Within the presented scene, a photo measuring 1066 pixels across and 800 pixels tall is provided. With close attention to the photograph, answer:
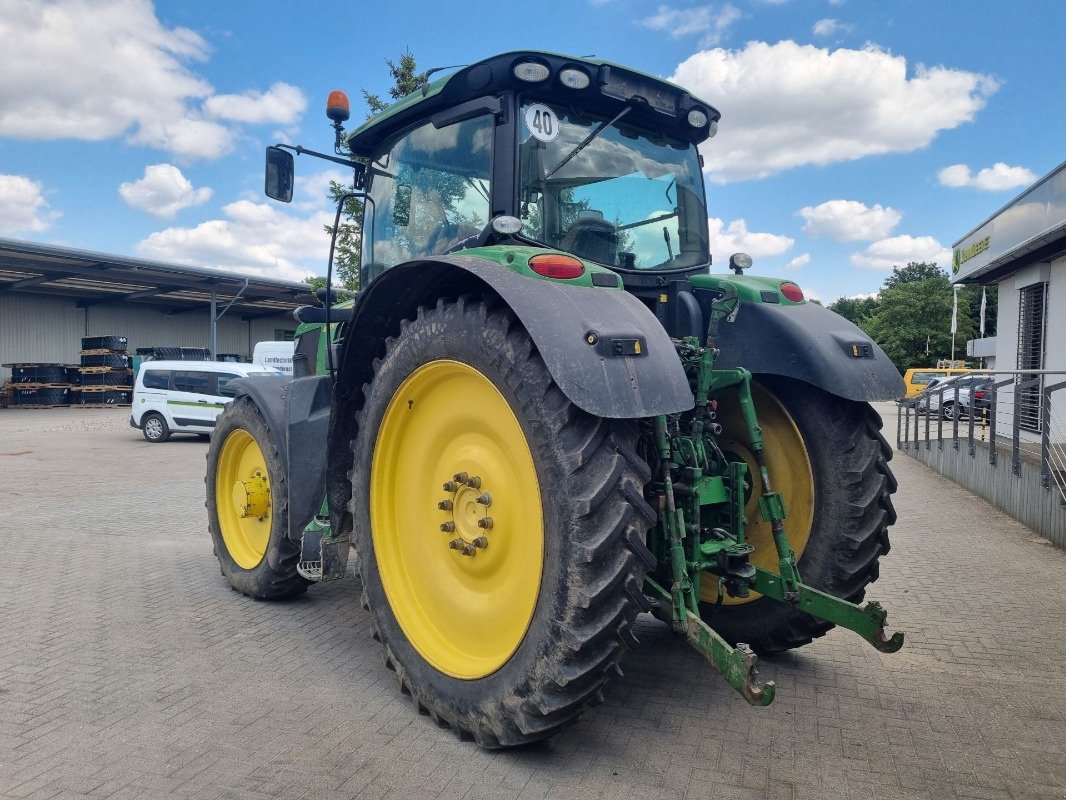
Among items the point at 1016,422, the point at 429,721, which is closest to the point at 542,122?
the point at 429,721

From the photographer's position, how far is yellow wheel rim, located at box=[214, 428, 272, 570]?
497cm

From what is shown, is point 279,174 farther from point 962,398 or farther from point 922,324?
point 922,324

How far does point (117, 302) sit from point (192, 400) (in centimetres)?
2044

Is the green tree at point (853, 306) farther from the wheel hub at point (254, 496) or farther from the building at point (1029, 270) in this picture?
the wheel hub at point (254, 496)

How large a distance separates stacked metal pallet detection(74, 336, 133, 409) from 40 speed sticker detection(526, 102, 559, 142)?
28.8 meters

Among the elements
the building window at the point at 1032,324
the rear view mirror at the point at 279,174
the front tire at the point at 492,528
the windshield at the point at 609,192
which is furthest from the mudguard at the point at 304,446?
the building window at the point at 1032,324

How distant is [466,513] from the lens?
318 cm

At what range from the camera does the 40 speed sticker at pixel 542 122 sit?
3.56 m

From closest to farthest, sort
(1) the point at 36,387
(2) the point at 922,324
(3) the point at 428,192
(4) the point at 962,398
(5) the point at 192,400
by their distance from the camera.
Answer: (3) the point at 428,192
(4) the point at 962,398
(5) the point at 192,400
(1) the point at 36,387
(2) the point at 922,324

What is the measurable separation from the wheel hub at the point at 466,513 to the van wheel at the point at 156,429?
1601cm

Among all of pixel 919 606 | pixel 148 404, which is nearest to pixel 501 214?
pixel 919 606

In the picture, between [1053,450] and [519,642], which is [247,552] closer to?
[519,642]

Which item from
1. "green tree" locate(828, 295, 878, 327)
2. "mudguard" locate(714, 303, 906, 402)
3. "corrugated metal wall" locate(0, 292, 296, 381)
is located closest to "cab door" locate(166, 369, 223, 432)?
"mudguard" locate(714, 303, 906, 402)

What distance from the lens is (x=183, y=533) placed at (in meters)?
7.26
